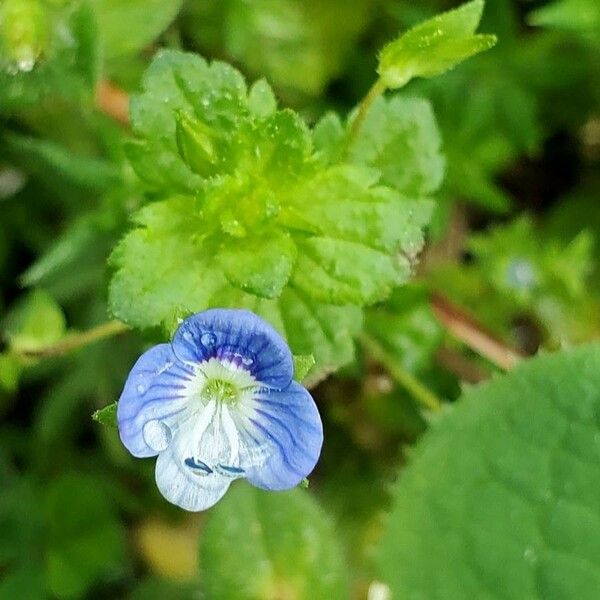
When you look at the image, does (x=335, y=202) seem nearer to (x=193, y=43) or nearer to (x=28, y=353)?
(x=28, y=353)

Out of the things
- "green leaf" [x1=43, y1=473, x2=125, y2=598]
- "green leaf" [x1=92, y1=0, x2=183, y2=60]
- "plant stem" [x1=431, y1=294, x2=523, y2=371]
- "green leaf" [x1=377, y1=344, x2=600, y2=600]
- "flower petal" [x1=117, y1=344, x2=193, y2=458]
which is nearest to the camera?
"flower petal" [x1=117, y1=344, x2=193, y2=458]

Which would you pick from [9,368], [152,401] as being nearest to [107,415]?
[152,401]

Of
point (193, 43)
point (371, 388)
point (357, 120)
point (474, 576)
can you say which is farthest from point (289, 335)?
point (193, 43)

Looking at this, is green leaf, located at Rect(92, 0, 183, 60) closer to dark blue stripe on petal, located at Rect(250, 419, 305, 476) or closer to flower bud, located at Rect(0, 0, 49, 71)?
flower bud, located at Rect(0, 0, 49, 71)

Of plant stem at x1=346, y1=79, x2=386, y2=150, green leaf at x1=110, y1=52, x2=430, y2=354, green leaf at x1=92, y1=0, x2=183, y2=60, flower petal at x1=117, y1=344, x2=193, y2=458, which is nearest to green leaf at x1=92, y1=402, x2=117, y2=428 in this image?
flower petal at x1=117, y1=344, x2=193, y2=458

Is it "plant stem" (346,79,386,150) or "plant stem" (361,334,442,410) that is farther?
"plant stem" (361,334,442,410)
